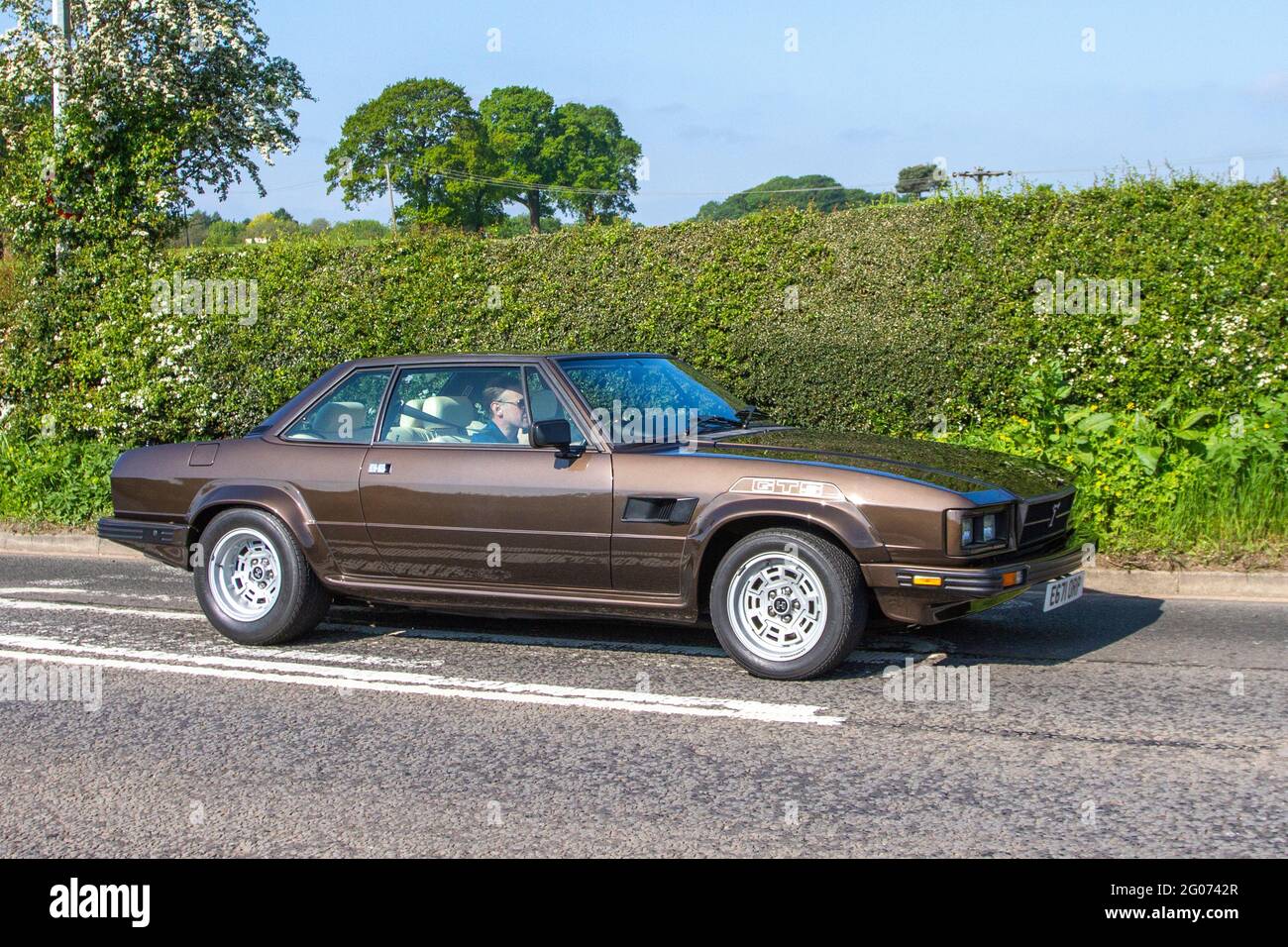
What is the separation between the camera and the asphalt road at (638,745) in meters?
4.10

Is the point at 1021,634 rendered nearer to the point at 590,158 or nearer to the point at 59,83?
the point at 59,83

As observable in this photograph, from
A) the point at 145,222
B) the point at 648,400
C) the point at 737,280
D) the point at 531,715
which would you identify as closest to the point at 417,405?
the point at 648,400

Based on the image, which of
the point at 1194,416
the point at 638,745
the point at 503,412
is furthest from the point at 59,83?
the point at 638,745

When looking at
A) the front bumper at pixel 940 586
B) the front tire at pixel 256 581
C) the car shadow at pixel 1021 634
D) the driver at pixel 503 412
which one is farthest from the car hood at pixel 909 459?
the front tire at pixel 256 581

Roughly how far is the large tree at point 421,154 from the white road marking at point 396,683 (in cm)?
7316

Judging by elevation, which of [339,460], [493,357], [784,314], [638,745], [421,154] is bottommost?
[638,745]

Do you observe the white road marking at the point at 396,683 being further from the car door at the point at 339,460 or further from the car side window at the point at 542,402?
the car side window at the point at 542,402

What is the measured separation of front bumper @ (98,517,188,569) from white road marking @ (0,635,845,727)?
654 millimetres

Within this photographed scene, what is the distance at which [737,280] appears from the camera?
11836 millimetres

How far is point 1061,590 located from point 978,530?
0.72 metres

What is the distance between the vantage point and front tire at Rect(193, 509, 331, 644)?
7.06m

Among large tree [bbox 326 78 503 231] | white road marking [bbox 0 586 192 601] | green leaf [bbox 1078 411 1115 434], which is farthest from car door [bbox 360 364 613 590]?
large tree [bbox 326 78 503 231]

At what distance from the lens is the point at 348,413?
7172mm

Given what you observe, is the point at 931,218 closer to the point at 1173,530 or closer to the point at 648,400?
the point at 1173,530
